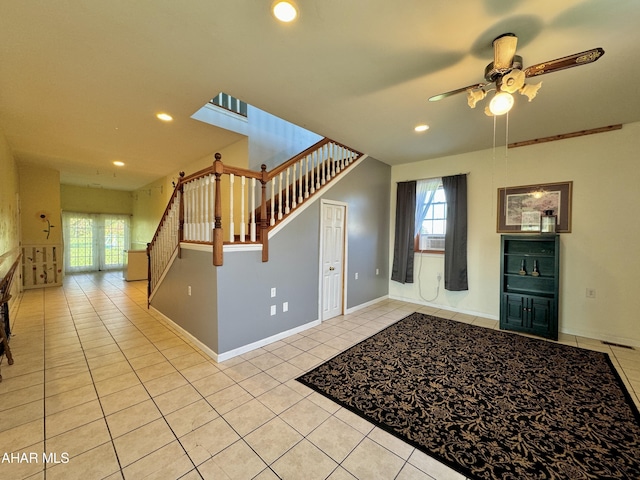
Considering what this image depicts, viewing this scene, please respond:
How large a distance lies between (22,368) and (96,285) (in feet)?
16.9

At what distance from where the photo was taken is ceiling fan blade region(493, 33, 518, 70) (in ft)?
6.26

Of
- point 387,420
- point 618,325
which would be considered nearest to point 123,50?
point 387,420

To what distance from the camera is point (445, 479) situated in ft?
5.25

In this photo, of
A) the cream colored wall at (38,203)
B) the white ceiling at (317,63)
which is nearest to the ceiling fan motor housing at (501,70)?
the white ceiling at (317,63)

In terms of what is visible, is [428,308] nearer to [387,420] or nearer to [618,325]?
[618,325]

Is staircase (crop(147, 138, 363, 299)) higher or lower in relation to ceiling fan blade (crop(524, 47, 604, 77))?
lower

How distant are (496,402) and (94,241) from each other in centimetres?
1236

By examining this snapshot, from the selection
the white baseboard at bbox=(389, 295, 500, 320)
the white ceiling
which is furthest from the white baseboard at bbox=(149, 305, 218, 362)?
the white baseboard at bbox=(389, 295, 500, 320)

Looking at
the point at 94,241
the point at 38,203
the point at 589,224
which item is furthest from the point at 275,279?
the point at 94,241

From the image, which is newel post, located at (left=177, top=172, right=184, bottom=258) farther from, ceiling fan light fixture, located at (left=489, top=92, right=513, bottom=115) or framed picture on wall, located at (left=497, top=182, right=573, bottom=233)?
framed picture on wall, located at (left=497, top=182, right=573, bottom=233)

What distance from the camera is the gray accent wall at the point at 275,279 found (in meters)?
3.07

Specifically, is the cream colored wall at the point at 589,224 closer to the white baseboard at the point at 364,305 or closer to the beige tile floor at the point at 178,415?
the beige tile floor at the point at 178,415

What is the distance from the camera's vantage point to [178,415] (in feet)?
6.93

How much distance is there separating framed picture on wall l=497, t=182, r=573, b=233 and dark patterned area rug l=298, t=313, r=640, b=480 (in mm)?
1798
